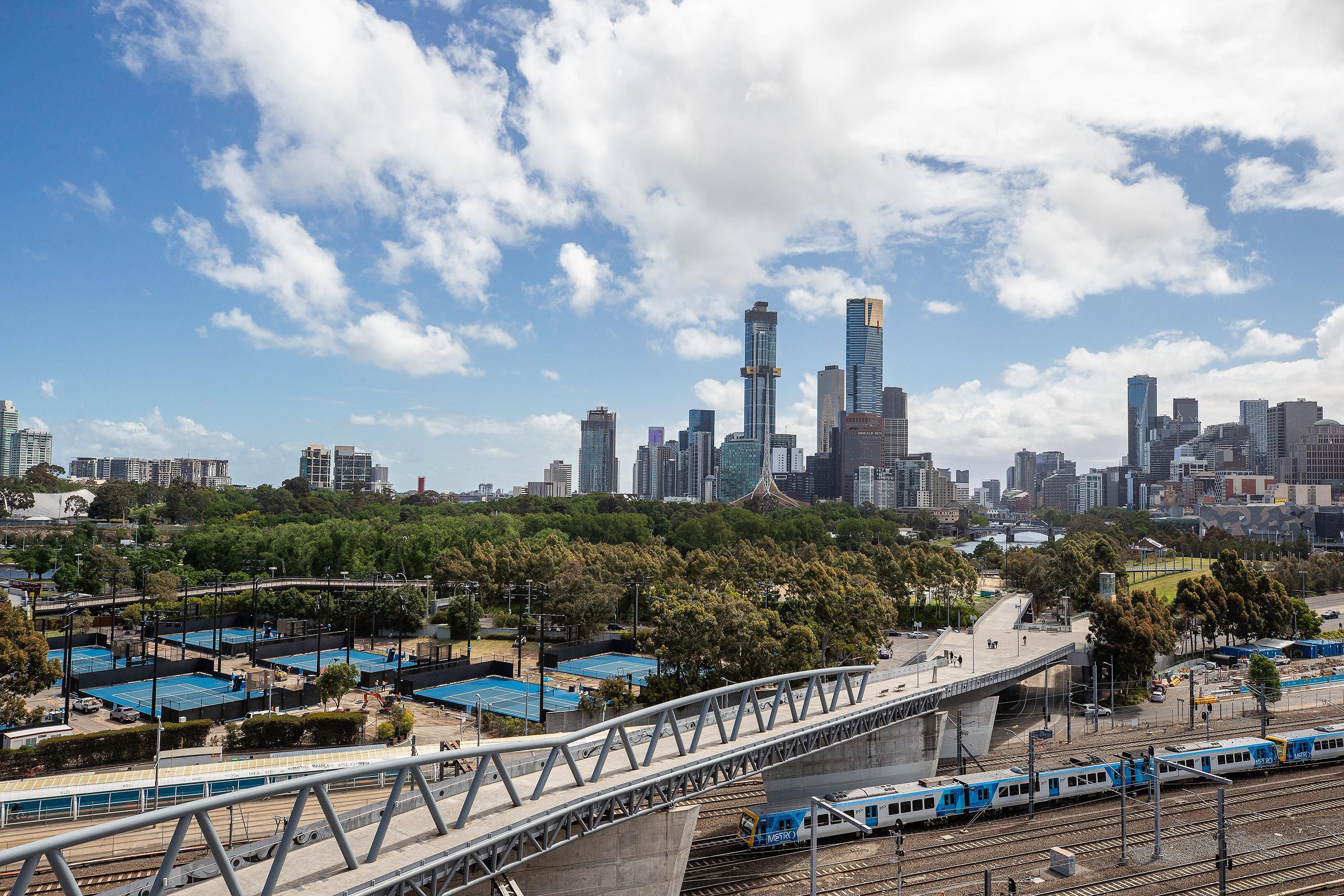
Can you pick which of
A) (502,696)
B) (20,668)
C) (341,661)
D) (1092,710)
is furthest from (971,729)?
(20,668)

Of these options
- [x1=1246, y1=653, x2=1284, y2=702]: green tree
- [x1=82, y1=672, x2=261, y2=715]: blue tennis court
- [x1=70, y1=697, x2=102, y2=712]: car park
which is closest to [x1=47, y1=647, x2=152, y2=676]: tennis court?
[x1=82, y1=672, x2=261, y2=715]: blue tennis court

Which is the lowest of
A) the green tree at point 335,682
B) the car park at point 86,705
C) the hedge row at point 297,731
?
the car park at point 86,705

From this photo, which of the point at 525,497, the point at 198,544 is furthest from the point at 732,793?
the point at 525,497

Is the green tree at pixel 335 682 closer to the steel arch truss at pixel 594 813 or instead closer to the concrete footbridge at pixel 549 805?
the concrete footbridge at pixel 549 805

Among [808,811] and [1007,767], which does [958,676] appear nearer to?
[1007,767]

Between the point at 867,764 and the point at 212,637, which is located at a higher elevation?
the point at 867,764

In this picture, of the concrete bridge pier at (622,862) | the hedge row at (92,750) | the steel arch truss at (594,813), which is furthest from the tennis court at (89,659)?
the steel arch truss at (594,813)

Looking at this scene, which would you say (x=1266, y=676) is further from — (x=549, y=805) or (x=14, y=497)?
(x=14, y=497)
